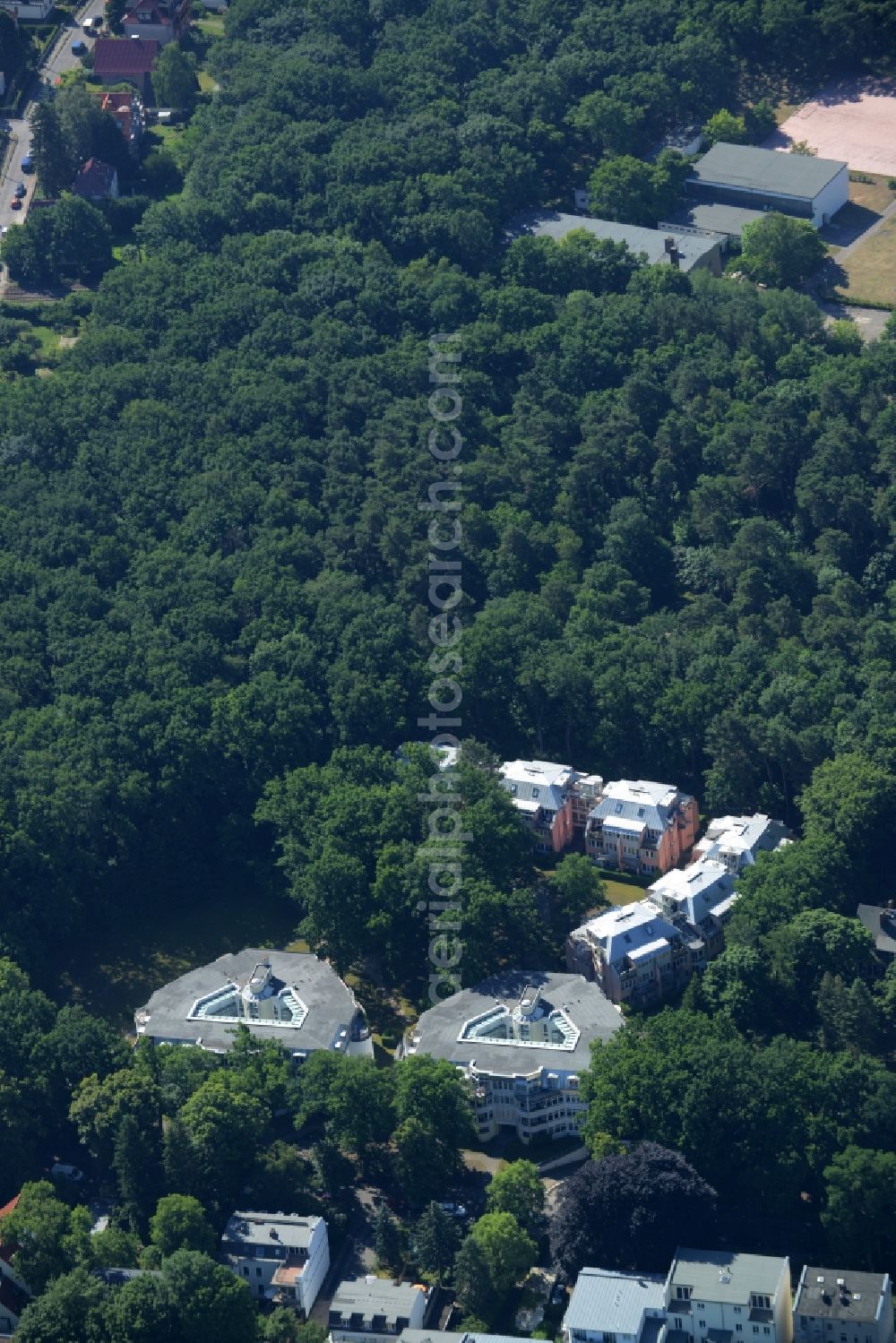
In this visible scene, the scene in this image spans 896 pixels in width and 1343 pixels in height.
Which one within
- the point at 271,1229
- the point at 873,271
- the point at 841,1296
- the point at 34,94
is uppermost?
the point at 34,94

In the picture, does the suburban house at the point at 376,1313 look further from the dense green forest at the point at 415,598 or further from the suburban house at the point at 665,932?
the suburban house at the point at 665,932

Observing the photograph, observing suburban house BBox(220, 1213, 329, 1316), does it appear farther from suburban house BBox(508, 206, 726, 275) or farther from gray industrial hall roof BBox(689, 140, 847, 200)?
gray industrial hall roof BBox(689, 140, 847, 200)

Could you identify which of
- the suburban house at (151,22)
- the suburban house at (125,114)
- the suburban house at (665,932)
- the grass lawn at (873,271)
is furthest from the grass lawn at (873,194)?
the suburban house at (665,932)

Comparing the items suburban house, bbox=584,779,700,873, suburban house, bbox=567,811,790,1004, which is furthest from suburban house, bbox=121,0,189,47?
suburban house, bbox=567,811,790,1004

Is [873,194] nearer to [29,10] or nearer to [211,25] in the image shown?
[211,25]

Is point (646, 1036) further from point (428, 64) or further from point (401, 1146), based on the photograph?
point (428, 64)

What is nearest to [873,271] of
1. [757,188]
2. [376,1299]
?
[757,188]
